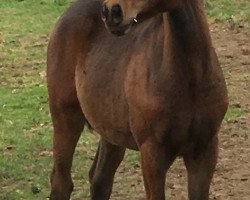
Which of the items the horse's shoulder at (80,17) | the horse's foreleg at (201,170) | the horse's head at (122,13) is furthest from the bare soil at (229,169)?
the horse's head at (122,13)

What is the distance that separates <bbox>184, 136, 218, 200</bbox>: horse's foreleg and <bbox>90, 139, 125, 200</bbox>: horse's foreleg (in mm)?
1264

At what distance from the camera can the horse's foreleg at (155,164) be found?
A: 15.6 feet

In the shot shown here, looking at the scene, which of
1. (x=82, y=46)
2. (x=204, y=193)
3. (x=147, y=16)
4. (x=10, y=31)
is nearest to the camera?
(x=147, y=16)

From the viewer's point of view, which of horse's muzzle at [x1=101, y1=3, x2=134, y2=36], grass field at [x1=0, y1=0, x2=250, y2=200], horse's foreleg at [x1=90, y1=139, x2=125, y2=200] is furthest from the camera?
grass field at [x1=0, y1=0, x2=250, y2=200]

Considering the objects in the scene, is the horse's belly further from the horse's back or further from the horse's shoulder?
the horse's shoulder

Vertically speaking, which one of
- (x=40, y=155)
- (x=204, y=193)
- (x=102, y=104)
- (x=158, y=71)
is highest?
(x=158, y=71)

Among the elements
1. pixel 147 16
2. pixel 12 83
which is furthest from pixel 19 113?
pixel 147 16

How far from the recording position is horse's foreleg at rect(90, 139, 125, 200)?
617 cm

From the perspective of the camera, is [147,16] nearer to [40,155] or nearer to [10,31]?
[40,155]

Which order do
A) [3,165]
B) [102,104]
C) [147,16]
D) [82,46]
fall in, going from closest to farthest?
[147,16]
[102,104]
[82,46]
[3,165]

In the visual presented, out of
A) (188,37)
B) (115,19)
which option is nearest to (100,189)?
(188,37)

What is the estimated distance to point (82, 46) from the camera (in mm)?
5906

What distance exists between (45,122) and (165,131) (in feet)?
14.2

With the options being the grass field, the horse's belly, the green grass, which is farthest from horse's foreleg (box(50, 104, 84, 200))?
the green grass
